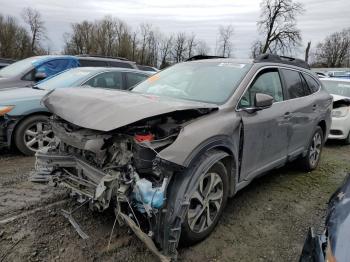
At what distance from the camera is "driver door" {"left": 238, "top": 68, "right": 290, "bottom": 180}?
11.0 feet

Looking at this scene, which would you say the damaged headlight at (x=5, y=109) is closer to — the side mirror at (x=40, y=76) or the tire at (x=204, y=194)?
the side mirror at (x=40, y=76)

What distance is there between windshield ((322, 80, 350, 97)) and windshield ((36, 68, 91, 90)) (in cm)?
698

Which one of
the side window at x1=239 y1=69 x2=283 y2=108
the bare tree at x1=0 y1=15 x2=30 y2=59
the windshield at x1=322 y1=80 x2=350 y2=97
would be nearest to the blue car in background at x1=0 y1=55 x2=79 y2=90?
the side window at x1=239 y1=69 x2=283 y2=108

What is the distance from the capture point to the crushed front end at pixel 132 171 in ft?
→ 7.80

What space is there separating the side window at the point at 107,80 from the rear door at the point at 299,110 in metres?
3.55

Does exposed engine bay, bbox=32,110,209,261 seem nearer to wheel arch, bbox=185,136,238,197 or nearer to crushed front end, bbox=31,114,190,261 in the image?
crushed front end, bbox=31,114,190,261

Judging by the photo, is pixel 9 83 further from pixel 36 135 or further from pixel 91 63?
pixel 91 63

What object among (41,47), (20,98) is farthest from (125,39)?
(20,98)

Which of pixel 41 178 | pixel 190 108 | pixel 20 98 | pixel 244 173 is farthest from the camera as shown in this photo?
pixel 20 98

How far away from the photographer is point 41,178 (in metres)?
3.12

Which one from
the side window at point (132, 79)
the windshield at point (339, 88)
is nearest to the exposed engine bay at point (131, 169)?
the side window at point (132, 79)

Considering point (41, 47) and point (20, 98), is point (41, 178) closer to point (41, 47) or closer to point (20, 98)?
point (20, 98)

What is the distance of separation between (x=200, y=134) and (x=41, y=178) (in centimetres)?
170

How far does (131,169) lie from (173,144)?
15.2 inches
